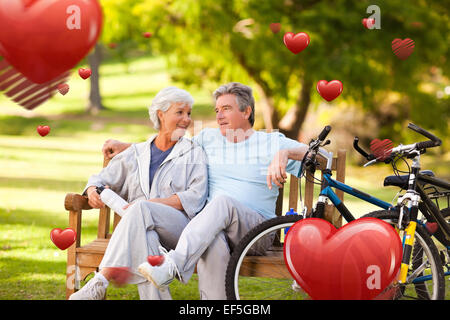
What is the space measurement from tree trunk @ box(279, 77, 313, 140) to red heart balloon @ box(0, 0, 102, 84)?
478 inches

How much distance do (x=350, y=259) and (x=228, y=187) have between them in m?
0.91

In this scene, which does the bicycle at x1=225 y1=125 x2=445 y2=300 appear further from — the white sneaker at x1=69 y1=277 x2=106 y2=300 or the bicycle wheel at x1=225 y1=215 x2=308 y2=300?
the white sneaker at x1=69 y1=277 x2=106 y2=300

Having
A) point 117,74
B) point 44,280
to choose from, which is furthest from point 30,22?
point 117,74

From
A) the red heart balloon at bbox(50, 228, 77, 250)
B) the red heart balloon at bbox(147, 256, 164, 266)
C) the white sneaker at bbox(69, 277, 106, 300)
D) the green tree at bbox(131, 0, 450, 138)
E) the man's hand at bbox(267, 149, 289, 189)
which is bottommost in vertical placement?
the white sneaker at bbox(69, 277, 106, 300)

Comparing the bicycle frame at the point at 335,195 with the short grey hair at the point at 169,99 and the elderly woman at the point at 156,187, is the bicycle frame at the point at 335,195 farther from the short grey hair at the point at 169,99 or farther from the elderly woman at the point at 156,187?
the short grey hair at the point at 169,99

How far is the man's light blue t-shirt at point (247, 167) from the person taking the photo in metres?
3.70

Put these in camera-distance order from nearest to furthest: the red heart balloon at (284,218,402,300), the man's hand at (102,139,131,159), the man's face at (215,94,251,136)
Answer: the red heart balloon at (284,218,402,300) < the man's face at (215,94,251,136) < the man's hand at (102,139,131,159)

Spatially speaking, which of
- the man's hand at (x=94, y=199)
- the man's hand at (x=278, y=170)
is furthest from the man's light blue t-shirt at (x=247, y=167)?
the man's hand at (x=94, y=199)

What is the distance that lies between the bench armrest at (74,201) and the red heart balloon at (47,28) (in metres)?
1.13

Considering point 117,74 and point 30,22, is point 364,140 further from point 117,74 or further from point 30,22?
point 117,74

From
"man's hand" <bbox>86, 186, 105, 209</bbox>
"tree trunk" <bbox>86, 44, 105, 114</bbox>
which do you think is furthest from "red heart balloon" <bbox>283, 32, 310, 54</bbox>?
"tree trunk" <bbox>86, 44, 105, 114</bbox>

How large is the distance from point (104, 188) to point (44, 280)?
120 cm

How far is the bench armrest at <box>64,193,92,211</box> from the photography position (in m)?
3.64

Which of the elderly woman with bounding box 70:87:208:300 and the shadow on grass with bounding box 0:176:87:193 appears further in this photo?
the shadow on grass with bounding box 0:176:87:193
